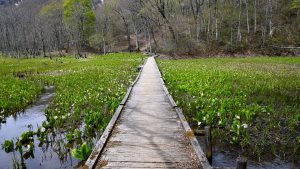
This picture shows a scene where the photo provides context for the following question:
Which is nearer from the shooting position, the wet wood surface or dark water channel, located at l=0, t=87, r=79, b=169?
the wet wood surface

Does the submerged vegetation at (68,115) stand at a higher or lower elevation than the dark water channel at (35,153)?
higher

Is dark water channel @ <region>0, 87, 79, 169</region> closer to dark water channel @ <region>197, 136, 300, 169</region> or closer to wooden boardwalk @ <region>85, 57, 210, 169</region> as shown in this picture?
wooden boardwalk @ <region>85, 57, 210, 169</region>

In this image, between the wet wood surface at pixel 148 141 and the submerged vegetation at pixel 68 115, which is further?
the submerged vegetation at pixel 68 115

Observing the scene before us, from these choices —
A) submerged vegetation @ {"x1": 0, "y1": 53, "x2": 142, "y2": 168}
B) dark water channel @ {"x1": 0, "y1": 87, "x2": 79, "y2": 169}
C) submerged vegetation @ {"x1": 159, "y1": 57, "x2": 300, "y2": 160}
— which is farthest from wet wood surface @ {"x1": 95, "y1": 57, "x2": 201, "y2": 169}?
dark water channel @ {"x1": 0, "y1": 87, "x2": 79, "y2": 169}

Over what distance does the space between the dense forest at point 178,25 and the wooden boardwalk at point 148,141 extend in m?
36.8

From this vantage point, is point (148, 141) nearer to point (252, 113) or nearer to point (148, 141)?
point (148, 141)

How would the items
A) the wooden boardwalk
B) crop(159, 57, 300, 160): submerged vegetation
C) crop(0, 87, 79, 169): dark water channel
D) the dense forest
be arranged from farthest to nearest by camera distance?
1. the dense forest
2. crop(159, 57, 300, 160): submerged vegetation
3. crop(0, 87, 79, 169): dark water channel
4. the wooden boardwalk

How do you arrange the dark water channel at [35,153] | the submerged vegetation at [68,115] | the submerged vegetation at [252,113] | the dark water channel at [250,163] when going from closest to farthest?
the dark water channel at [250,163] < the dark water channel at [35,153] < the submerged vegetation at [252,113] < the submerged vegetation at [68,115]

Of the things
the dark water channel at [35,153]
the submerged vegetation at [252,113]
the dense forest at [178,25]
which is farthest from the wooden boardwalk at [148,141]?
the dense forest at [178,25]

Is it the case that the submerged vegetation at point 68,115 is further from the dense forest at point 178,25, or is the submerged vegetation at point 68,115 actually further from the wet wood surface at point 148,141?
the dense forest at point 178,25

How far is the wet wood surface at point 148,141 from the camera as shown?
247 inches

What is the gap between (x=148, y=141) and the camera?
24.5 feet

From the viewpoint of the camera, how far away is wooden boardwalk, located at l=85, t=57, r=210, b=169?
20.5 ft

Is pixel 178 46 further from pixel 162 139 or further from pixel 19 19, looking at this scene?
pixel 19 19
